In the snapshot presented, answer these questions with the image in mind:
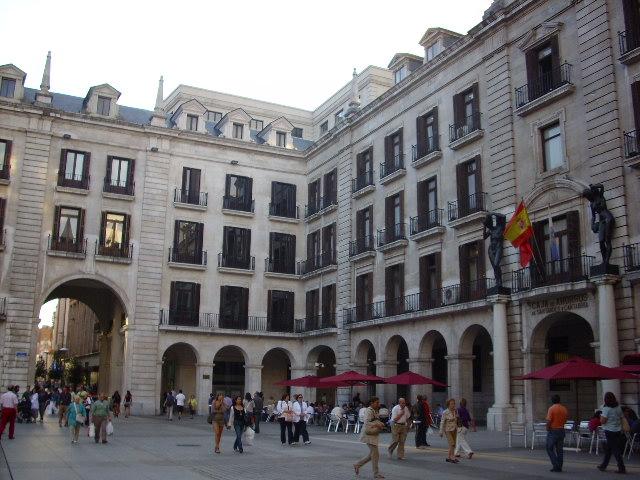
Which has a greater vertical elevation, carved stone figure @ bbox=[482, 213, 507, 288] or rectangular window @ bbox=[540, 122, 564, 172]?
rectangular window @ bbox=[540, 122, 564, 172]

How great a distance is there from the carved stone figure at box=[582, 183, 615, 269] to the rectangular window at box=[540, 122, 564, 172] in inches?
115

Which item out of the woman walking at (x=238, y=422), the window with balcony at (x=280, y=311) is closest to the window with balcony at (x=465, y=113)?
the woman walking at (x=238, y=422)

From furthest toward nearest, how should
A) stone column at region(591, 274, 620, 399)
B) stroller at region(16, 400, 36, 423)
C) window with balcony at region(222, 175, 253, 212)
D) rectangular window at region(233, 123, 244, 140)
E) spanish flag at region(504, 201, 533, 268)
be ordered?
1. rectangular window at region(233, 123, 244, 140)
2. window with balcony at region(222, 175, 253, 212)
3. stroller at region(16, 400, 36, 423)
4. spanish flag at region(504, 201, 533, 268)
5. stone column at region(591, 274, 620, 399)

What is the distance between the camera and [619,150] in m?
25.7

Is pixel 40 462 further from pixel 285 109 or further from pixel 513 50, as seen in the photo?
pixel 285 109

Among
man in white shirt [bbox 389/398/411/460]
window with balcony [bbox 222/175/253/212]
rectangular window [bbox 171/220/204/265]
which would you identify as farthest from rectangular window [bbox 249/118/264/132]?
man in white shirt [bbox 389/398/411/460]

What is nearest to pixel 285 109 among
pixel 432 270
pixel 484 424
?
pixel 432 270

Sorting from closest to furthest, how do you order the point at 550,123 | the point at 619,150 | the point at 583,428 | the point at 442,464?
the point at 442,464 → the point at 583,428 → the point at 619,150 → the point at 550,123

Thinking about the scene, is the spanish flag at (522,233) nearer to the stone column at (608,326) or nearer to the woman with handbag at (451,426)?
the stone column at (608,326)

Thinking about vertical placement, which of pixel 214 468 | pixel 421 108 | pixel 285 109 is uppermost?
pixel 285 109

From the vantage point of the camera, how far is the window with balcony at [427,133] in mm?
36625

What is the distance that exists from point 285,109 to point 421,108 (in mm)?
27636

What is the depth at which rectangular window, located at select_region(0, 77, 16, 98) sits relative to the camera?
43688 millimetres

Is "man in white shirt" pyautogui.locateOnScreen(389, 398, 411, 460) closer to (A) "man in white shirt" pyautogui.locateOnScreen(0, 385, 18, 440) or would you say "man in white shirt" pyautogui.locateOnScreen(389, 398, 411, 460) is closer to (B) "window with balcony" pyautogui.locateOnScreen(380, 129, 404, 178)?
(A) "man in white shirt" pyautogui.locateOnScreen(0, 385, 18, 440)
